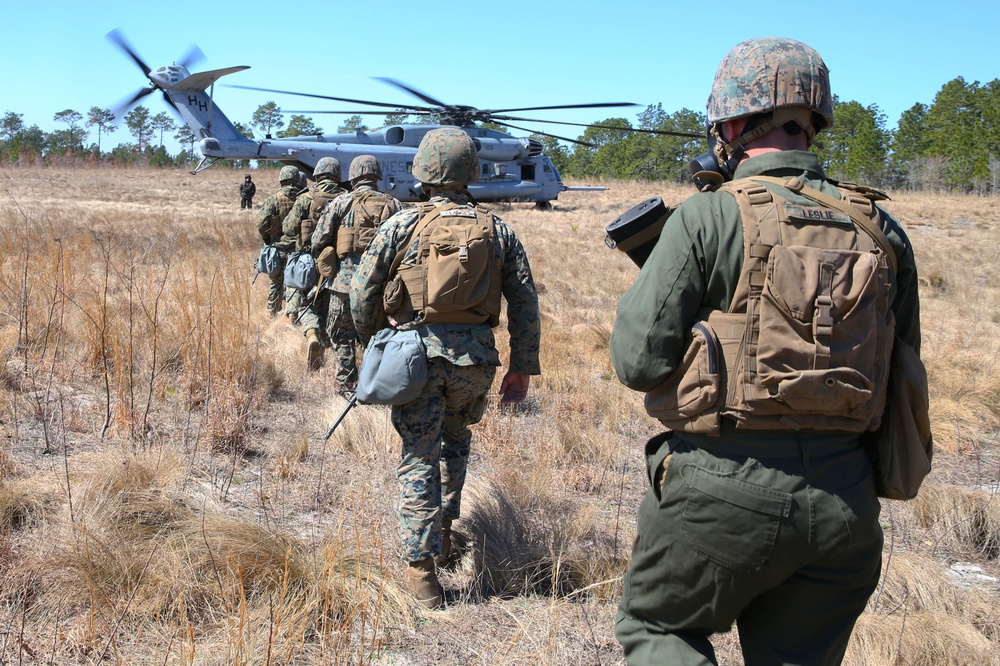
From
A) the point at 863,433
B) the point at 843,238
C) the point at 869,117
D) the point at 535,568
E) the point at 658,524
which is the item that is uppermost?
the point at 869,117

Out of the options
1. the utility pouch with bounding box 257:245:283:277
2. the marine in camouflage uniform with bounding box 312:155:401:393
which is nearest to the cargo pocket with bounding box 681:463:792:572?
the marine in camouflage uniform with bounding box 312:155:401:393

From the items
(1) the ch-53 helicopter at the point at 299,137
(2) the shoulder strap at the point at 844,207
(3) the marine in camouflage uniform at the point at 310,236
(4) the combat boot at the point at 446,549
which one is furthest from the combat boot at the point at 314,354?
(1) the ch-53 helicopter at the point at 299,137

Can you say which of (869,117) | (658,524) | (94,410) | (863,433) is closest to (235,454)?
(94,410)

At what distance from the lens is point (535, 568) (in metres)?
3.36

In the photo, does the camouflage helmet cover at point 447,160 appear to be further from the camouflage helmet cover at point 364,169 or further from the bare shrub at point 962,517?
the camouflage helmet cover at point 364,169

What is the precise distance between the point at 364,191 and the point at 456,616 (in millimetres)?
3894

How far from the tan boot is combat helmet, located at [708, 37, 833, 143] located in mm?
1920

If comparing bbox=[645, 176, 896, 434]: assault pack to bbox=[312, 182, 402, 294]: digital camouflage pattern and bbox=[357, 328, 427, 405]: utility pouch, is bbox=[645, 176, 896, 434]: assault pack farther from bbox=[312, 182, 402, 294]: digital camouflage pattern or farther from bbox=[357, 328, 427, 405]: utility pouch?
bbox=[312, 182, 402, 294]: digital camouflage pattern

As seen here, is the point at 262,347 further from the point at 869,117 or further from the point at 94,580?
the point at 869,117

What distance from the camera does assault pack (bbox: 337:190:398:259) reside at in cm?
586

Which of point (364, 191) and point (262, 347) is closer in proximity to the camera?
point (364, 191)

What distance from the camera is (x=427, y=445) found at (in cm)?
311

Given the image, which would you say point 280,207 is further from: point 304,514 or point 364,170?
point 304,514

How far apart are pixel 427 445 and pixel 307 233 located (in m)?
4.68
